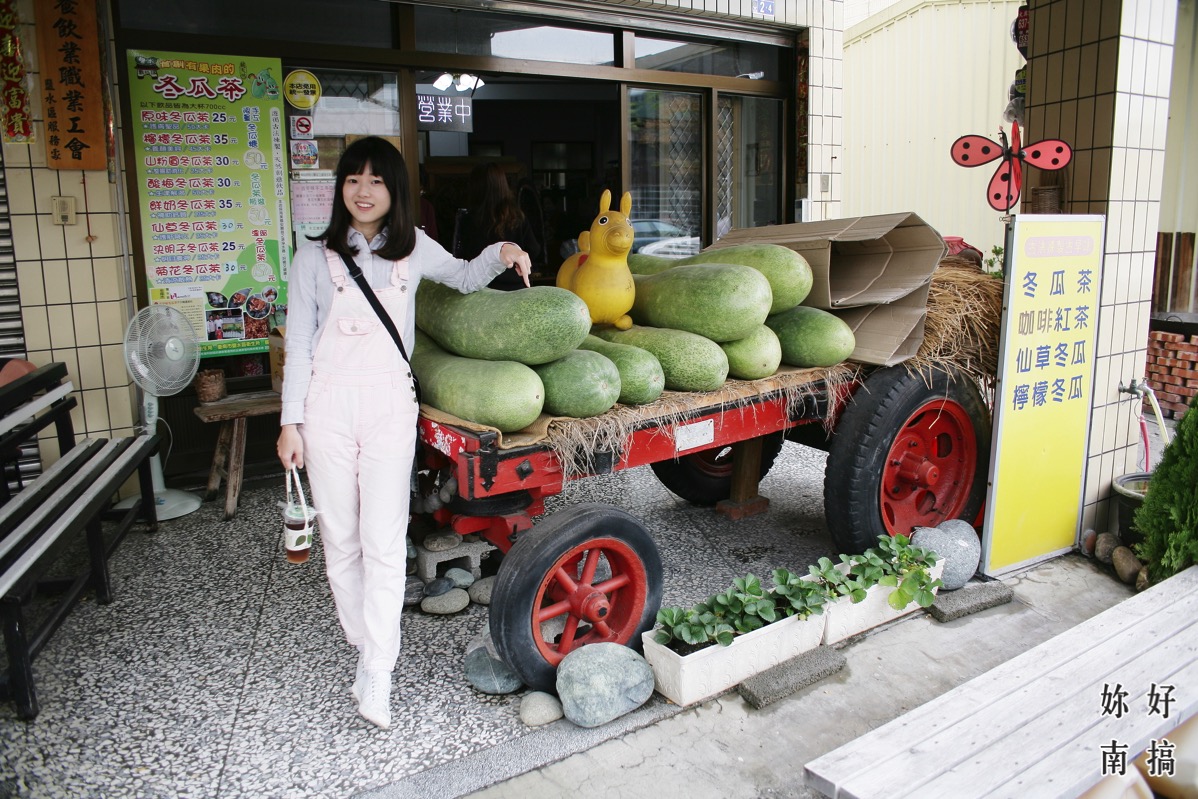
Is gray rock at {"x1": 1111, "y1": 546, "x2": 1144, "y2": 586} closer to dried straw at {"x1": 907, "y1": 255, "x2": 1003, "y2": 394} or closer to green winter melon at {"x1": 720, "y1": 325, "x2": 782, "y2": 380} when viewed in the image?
dried straw at {"x1": 907, "y1": 255, "x2": 1003, "y2": 394}

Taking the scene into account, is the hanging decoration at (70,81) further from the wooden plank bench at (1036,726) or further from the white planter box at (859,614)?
the wooden plank bench at (1036,726)

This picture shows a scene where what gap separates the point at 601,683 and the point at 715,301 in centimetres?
158

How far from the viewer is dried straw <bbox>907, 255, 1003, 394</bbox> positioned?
4.05 meters

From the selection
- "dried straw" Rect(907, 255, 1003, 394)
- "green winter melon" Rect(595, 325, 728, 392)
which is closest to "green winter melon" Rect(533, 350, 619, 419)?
"green winter melon" Rect(595, 325, 728, 392)

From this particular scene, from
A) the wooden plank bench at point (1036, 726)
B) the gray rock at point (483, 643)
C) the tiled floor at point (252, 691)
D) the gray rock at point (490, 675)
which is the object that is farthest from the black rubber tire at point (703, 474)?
the wooden plank bench at point (1036, 726)

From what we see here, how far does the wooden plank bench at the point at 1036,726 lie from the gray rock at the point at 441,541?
2.10 metres

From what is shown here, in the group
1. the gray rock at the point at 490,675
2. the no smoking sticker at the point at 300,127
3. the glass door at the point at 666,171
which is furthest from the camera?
the glass door at the point at 666,171

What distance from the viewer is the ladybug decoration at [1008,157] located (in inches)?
165

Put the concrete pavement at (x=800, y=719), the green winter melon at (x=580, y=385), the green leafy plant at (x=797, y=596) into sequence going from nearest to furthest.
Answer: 1. the concrete pavement at (x=800, y=719)
2. the green winter melon at (x=580, y=385)
3. the green leafy plant at (x=797, y=596)

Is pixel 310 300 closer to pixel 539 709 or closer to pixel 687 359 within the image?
pixel 687 359

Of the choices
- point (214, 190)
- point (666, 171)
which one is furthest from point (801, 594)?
point (666, 171)

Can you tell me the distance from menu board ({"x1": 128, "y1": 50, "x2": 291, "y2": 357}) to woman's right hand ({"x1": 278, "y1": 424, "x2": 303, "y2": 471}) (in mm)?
3207

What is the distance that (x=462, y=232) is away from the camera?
585 cm

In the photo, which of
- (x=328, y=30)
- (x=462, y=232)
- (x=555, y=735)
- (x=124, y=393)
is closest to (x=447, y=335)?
(x=555, y=735)
